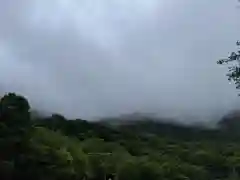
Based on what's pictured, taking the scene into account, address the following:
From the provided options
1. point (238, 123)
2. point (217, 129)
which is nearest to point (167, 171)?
point (238, 123)

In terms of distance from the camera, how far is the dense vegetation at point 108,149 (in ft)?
165

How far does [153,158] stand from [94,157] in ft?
47.7

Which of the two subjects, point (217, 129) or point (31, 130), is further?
point (217, 129)

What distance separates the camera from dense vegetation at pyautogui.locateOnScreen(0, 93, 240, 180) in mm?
50438

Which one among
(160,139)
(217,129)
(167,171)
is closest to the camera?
(167,171)

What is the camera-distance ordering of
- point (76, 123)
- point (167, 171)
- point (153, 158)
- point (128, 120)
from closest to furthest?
point (167, 171) → point (153, 158) → point (76, 123) → point (128, 120)

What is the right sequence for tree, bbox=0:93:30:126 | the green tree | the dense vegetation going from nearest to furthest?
the green tree
the dense vegetation
tree, bbox=0:93:30:126

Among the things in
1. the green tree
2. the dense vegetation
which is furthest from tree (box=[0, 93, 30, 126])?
the green tree

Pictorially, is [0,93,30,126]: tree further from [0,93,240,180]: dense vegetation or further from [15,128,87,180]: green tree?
[15,128,87,180]: green tree

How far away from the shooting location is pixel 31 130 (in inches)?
2100

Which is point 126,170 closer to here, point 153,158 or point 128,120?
point 153,158

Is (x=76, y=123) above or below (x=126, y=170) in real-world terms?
above

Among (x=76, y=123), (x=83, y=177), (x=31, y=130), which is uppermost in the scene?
(x=76, y=123)

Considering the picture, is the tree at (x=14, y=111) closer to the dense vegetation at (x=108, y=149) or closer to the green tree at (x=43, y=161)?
the dense vegetation at (x=108, y=149)
